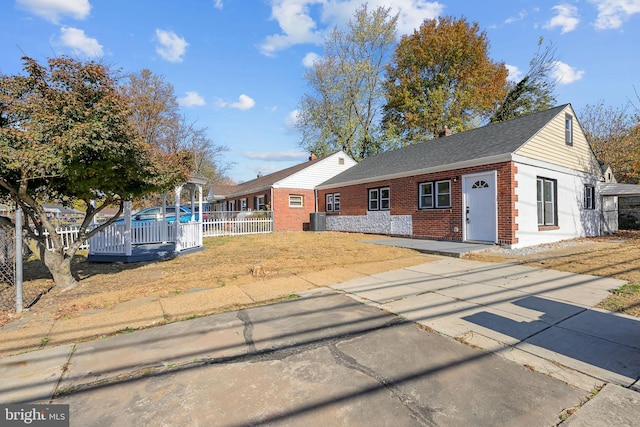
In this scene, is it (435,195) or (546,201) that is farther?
(435,195)

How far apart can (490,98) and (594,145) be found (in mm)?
9032

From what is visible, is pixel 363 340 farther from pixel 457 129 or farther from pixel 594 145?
pixel 594 145

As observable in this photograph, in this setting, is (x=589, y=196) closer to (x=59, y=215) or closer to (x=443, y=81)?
(x=443, y=81)

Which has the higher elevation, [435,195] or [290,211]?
[435,195]

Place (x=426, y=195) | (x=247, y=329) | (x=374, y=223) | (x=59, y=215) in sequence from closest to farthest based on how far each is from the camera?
1. (x=247, y=329)
2. (x=426, y=195)
3. (x=374, y=223)
4. (x=59, y=215)

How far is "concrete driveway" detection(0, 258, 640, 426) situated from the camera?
2408mm

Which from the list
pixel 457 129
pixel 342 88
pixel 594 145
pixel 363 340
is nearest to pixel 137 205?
pixel 342 88

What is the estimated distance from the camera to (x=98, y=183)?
6.32 metres

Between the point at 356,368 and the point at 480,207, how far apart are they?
1012 cm

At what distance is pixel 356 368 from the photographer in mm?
3053

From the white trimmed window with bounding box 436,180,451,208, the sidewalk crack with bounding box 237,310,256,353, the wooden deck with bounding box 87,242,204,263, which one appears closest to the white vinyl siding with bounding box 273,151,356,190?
the wooden deck with bounding box 87,242,204,263

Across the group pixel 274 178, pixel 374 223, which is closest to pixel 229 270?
pixel 374 223

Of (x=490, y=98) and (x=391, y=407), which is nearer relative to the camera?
(x=391, y=407)

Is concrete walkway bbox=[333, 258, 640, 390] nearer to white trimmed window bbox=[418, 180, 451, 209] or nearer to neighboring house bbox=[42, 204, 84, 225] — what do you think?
white trimmed window bbox=[418, 180, 451, 209]
